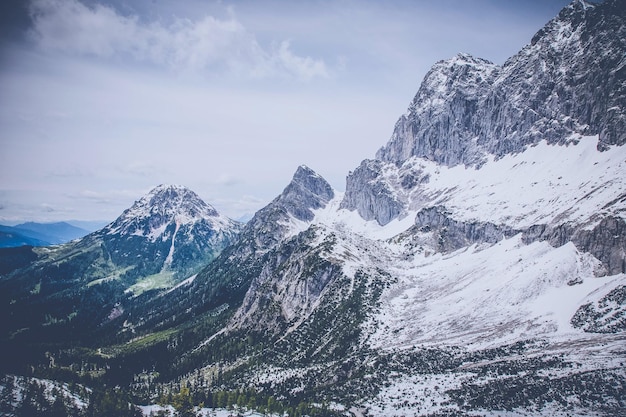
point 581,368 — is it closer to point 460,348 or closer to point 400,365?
point 460,348

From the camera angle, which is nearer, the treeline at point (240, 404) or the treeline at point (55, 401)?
the treeline at point (55, 401)

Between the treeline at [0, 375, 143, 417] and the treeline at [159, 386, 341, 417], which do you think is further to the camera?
the treeline at [159, 386, 341, 417]

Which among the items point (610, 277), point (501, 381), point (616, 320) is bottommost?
point (501, 381)

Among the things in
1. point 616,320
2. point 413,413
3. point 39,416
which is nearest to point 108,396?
point 39,416

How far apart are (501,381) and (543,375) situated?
1445 centimetres

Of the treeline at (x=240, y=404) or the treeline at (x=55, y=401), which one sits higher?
the treeline at (x=55, y=401)

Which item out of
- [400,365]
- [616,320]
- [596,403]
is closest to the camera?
[596,403]

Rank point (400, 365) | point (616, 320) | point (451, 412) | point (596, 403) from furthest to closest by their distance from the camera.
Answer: point (400, 365) → point (616, 320) → point (451, 412) → point (596, 403)

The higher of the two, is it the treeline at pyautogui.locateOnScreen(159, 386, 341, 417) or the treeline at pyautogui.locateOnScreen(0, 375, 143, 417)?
the treeline at pyautogui.locateOnScreen(0, 375, 143, 417)

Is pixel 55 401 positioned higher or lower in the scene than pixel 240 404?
higher

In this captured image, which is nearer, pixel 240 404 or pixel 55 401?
pixel 55 401

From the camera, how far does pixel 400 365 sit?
7539 inches

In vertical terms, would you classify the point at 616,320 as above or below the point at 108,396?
above

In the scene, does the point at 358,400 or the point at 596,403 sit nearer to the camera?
the point at 596,403
